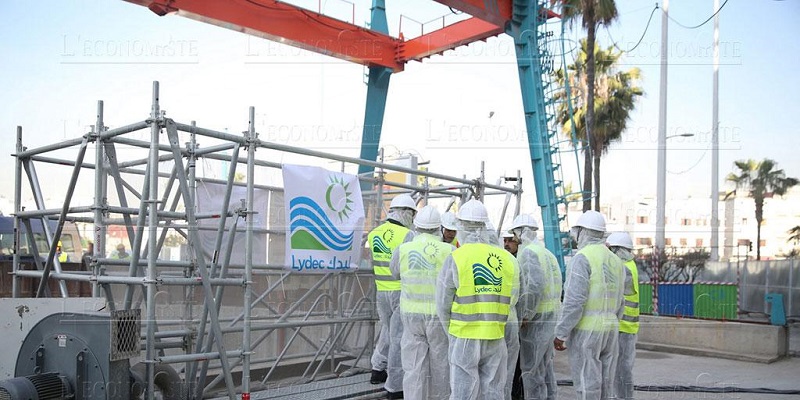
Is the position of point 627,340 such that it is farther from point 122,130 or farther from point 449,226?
point 122,130

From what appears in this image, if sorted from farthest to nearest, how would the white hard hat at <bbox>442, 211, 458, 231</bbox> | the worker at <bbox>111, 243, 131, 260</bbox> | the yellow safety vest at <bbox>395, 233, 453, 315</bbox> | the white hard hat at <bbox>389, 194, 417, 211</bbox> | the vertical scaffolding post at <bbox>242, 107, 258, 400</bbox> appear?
the worker at <bbox>111, 243, 131, 260</bbox>, the white hard hat at <bbox>389, 194, 417, 211</bbox>, the white hard hat at <bbox>442, 211, 458, 231</bbox>, the yellow safety vest at <bbox>395, 233, 453, 315</bbox>, the vertical scaffolding post at <bbox>242, 107, 258, 400</bbox>

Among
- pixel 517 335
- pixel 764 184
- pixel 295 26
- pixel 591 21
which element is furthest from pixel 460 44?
pixel 764 184

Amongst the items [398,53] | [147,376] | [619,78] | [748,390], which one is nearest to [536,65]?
[398,53]

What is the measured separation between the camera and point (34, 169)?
286 inches

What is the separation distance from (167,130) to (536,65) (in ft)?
33.9

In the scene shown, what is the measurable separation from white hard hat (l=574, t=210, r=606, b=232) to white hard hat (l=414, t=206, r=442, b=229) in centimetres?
149

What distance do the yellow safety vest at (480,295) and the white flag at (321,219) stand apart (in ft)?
7.46

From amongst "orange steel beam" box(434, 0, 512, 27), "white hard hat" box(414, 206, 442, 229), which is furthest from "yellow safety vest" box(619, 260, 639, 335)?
"orange steel beam" box(434, 0, 512, 27)

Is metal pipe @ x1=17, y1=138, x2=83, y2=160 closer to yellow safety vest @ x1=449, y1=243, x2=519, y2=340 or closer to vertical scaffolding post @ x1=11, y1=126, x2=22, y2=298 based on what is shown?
vertical scaffolding post @ x1=11, y1=126, x2=22, y2=298

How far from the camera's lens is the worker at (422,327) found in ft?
21.8

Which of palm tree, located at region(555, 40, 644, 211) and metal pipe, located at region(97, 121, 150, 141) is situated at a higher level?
palm tree, located at region(555, 40, 644, 211)

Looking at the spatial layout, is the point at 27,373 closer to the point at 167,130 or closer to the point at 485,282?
the point at 167,130

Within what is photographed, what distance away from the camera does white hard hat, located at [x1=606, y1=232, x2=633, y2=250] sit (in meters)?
8.07

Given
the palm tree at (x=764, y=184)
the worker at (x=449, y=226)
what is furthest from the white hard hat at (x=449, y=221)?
the palm tree at (x=764, y=184)
